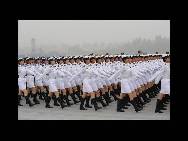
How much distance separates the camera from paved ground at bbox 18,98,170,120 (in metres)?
13.0

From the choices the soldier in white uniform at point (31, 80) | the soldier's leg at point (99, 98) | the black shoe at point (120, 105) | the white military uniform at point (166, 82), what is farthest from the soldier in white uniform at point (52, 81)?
the white military uniform at point (166, 82)

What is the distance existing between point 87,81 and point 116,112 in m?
1.33

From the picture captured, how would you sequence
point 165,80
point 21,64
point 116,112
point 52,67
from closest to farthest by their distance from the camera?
1. point 165,80
2. point 116,112
3. point 52,67
4. point 21,64

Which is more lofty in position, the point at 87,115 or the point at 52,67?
the point at 52,67

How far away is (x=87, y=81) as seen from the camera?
564 inches

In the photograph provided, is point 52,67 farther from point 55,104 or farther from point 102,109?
point 102,109

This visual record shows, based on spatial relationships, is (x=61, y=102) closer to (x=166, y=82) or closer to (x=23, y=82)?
(x=23, y=82)

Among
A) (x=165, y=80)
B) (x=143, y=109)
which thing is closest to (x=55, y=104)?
(x=143, y=109)

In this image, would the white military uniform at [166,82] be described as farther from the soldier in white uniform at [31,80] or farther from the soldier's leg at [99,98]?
the soldier in white uniform at [31,80]

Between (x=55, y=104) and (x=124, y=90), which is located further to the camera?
(x=55, y=104)

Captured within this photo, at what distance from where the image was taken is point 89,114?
1371 centimetres

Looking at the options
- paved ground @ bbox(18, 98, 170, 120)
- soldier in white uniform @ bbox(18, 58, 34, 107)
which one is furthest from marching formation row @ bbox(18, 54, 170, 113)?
paved ground @ bbox(18, 98, 170, 120)

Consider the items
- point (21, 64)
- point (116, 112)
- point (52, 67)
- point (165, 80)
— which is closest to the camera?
point (165, 80)

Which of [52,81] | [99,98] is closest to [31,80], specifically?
[52,81]
